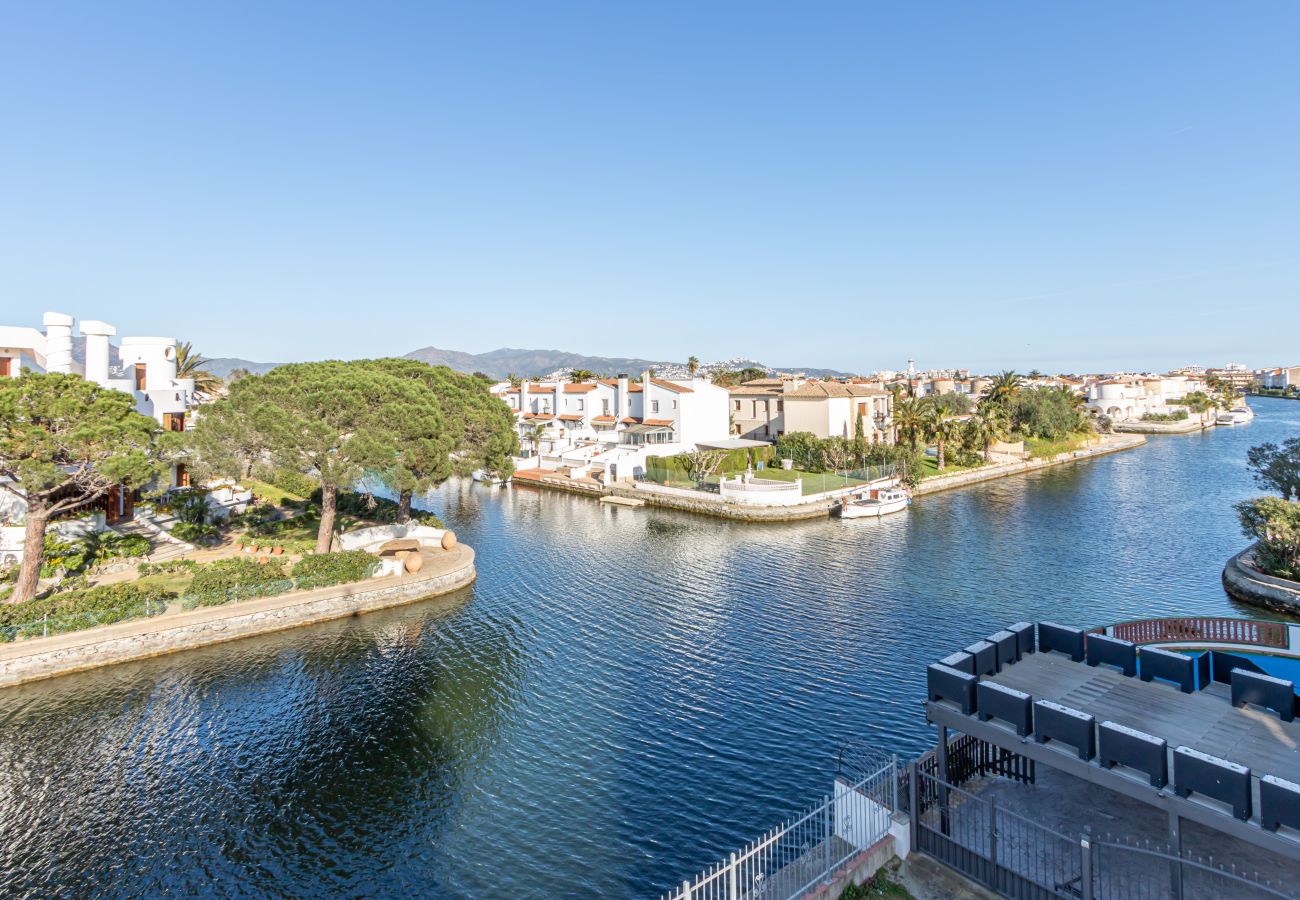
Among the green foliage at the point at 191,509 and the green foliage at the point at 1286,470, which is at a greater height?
A: the green foliage at the point at 1286,470

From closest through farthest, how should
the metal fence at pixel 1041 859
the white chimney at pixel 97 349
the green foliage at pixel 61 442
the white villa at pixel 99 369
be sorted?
1. the metal fence at pixel 1041 859
2. the green foliage at pixel 61 442
3. the white villa at pixel 99 369
4. the white chimney at pixel 97 349

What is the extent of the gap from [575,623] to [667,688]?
690cm

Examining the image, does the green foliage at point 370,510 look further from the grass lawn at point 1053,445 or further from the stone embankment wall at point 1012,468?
the grass lawn at point 1053,445

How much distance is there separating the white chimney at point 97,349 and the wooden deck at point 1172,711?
39.1 metres

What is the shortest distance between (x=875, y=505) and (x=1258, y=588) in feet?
69.2

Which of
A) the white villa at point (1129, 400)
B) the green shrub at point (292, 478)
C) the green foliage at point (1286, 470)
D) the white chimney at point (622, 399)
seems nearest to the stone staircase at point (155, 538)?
the green shrub at point (292, 478)

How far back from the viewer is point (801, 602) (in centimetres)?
2880

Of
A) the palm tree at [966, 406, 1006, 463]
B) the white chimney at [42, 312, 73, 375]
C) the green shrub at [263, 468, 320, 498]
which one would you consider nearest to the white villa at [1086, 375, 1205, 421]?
the palm tree at [966, 406, 1006, 463]

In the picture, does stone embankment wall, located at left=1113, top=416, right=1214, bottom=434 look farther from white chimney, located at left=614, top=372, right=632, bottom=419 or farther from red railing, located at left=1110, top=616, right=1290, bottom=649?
red railing, located at left=1110, top=616, right=1290, bottom=649

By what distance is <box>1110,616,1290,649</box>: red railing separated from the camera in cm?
1518

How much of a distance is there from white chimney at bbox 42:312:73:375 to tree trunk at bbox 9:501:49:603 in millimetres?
11377

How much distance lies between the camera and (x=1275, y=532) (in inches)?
1105

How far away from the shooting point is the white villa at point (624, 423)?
2473 inches

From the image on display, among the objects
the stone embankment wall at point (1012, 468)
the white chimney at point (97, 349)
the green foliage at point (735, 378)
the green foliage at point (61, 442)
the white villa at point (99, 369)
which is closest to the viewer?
the green foliage at point (61, 442)
